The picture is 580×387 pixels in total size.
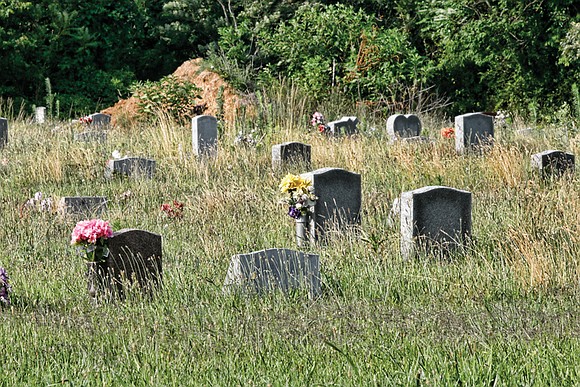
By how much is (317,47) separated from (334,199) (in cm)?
1140

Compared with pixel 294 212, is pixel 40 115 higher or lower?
higher

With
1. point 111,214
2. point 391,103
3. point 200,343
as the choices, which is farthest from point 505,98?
point 200,343

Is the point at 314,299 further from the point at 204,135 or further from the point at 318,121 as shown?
the point at 318,121

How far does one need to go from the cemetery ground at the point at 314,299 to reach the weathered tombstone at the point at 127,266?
112mm

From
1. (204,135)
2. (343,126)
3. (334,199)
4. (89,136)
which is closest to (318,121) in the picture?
(343,126)

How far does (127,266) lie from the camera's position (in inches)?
216

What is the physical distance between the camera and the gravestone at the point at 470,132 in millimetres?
11844

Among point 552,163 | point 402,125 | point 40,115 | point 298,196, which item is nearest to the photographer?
point 298,196

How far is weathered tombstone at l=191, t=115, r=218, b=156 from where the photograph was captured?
464 inches

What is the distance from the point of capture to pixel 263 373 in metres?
3.96

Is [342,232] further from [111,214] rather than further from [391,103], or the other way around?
[391,103]

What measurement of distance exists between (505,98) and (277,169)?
9.67 metres

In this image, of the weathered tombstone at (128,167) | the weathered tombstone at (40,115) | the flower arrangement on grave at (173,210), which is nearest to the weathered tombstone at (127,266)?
the flower arrangement on grave at (173,210)

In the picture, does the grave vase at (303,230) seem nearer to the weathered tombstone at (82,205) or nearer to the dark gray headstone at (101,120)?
the weathered tombstone at (82,205)
